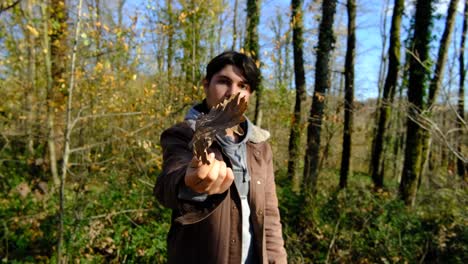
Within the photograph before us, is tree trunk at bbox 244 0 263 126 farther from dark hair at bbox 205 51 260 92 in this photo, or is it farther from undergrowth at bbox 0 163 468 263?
dark hair at bbox 205 51 260 92

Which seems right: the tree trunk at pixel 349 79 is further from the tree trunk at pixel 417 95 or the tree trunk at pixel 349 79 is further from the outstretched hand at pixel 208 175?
the outstretched hand at pixel 208 175

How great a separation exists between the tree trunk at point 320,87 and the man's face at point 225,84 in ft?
16.7

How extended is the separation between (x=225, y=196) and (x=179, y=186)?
182 mm

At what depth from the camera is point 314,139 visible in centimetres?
686

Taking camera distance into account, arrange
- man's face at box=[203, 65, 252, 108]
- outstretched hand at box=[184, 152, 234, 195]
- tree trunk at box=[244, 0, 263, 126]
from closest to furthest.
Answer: outstretched hand at box=[184, 152, 234, 195]
man's face at box=[203, 65, 252, 108]
tree trunk at box=[244, 0, 263, 126]

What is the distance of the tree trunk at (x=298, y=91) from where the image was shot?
6.97 metres

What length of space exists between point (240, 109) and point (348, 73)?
1096cm

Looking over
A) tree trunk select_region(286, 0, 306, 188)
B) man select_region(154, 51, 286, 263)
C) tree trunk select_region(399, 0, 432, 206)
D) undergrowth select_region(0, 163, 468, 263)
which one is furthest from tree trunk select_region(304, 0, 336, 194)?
man select_region(154, 51, 286, 263)

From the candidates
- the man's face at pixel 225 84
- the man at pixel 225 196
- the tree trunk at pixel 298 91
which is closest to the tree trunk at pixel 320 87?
the tree trunk at pixel 298 91

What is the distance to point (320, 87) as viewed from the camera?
6.81m

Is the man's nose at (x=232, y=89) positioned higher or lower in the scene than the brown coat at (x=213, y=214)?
higher

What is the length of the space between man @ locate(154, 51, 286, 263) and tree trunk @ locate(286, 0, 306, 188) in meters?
4.42

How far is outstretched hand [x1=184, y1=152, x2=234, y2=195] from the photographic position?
95 cm

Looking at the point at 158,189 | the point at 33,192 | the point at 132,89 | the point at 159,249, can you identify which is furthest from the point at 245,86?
the point at 33,192
